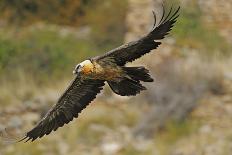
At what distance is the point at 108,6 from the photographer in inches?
1024

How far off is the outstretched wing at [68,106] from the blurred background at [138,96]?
404 cm

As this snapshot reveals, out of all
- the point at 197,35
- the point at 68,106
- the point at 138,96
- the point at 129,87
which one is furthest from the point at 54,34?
the point at 129,87

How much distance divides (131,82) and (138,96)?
7102 mm

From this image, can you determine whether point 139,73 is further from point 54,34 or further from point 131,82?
point 54,34

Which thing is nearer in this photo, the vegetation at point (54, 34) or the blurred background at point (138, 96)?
the blurred background at point (138, 96)

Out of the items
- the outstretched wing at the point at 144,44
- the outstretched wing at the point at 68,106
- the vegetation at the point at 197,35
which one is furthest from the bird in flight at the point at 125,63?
the vegetation at the point at 197,35

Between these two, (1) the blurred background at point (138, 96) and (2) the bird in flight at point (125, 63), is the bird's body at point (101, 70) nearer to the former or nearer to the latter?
(2) the bird in flight at point (125, 63)

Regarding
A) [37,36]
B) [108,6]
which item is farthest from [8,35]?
[108,6]

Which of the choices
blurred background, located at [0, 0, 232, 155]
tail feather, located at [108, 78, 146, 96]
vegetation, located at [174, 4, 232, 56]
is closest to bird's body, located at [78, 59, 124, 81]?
tail feather, located at [108, 78, 146, 96]

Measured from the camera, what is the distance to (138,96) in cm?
2033

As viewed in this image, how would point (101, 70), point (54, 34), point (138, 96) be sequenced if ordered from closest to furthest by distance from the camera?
point (101, 70)
point (138, 96)
point (54, 34)

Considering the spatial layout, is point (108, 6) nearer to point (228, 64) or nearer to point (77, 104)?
point (228, 64)

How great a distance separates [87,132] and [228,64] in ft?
10.3

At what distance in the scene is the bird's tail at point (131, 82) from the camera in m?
13.0
